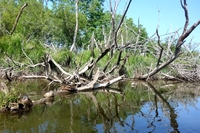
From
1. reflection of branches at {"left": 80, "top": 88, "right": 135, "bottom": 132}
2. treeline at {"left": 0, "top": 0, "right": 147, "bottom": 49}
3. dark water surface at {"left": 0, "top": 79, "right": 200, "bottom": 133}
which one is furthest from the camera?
treeline at {"left": 0, "top": 0, "right": 147, "bottom": 49}

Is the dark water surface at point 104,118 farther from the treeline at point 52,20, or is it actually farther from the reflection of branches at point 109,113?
the treeline at point 52,20

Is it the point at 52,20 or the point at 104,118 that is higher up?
the point at 52,20

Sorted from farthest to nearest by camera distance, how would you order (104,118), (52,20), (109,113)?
(52,20) < (109,113) < (104,118)

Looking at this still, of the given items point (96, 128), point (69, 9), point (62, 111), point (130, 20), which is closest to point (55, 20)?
point (69, 9)

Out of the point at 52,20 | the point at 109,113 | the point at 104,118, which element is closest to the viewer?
the point at 104,118

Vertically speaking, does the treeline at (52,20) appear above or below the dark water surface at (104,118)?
above

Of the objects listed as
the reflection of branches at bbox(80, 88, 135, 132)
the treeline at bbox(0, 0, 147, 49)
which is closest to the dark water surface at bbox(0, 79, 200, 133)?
the reflection of branches at bbox(80, 88, 135, 132)

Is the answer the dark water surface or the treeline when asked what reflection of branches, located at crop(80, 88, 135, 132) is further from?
the treeline

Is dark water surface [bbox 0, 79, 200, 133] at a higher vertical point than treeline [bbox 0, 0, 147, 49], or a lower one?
lower

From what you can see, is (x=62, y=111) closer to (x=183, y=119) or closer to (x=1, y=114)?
Answer: (x=1, y=114)

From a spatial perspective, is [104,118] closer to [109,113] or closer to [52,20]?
[109,113]

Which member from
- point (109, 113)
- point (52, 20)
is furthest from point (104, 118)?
point (52, 20)

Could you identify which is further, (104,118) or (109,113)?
(109,113)

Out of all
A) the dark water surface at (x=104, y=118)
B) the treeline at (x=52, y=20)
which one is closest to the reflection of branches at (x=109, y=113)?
the dark water surface at (x=104, y=118)
